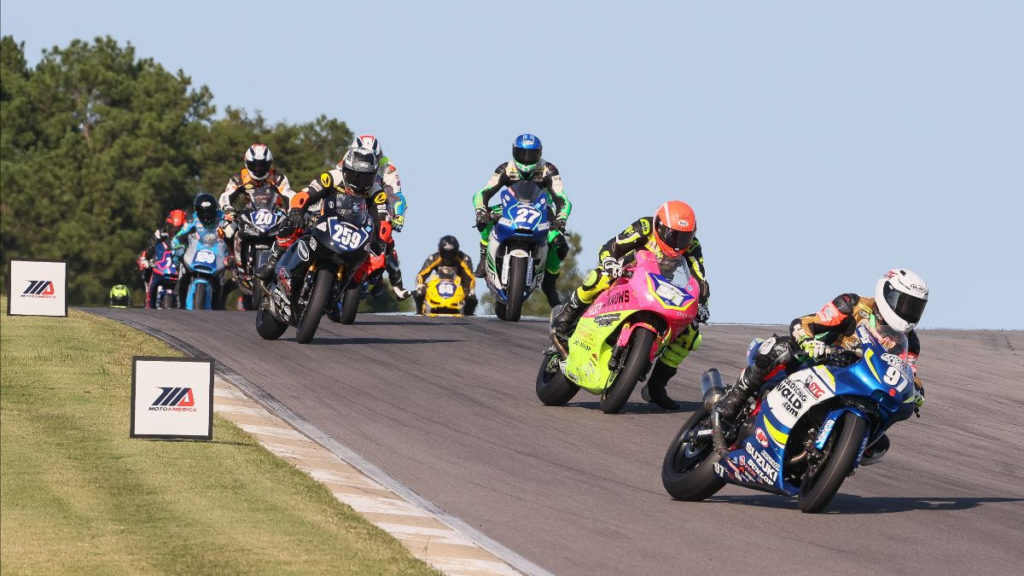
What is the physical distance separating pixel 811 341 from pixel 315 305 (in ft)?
29.4

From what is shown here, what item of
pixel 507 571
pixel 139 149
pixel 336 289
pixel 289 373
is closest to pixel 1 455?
pixel 507 571

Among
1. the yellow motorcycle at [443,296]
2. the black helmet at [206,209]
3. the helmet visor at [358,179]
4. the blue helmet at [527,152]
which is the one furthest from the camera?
the yellow motorcycle at [443,296]

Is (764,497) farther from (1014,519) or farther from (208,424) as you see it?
(208,424)

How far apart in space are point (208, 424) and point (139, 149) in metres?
57.3

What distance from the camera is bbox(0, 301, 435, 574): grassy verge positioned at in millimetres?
8367

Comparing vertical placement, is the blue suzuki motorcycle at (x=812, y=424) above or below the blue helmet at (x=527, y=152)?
below

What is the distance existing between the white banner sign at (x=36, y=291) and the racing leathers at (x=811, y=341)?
10.3 metres

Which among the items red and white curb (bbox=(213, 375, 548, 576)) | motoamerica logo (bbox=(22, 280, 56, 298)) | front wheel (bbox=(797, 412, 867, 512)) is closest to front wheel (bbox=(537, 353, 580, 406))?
red and white curb (bbox=(213, 375, 548, 576))

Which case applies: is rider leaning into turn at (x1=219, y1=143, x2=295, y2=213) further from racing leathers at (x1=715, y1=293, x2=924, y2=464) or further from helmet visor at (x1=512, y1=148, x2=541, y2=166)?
racing leathers at (x1=715, y1=293, x2=924, y2=464)

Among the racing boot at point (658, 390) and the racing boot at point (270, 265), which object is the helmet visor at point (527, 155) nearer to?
the racing boot at point (270, 265)

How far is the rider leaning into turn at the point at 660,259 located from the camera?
1494 centimetres

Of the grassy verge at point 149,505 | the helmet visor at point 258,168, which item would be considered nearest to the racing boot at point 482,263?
the helmet visor at point 258,168

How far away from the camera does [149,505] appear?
9602 mm

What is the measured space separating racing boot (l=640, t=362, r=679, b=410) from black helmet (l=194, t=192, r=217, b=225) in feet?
40.6
